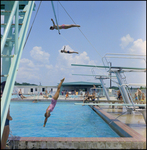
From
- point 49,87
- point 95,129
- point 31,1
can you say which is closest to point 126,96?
point 95,129

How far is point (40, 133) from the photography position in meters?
7.71

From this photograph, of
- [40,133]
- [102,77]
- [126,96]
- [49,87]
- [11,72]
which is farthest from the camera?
[49,87]

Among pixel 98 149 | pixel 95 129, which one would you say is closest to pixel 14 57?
pixel 98 149

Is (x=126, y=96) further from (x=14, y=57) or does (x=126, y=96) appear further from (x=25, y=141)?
(x=14, y=57)

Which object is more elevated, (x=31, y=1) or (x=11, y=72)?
(x=31, y=1)

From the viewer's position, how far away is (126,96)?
878 centimetres

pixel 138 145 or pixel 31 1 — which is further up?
pixel 31 1

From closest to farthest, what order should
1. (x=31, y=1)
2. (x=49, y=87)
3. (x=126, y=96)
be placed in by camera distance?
(x=31, y=1), (x=126, y=96), (x=49, y=87)

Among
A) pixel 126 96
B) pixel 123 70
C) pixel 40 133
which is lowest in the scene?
pixel 40 133

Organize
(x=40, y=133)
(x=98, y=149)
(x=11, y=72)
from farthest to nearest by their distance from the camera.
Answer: (x=40, y=133), (x=98, y=149), (x=11, y=72)

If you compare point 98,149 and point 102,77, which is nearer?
point 98,149

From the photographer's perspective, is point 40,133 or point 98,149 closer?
point 98,149

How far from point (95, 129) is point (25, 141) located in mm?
4210

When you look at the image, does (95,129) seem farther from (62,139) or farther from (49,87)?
(49,87)
